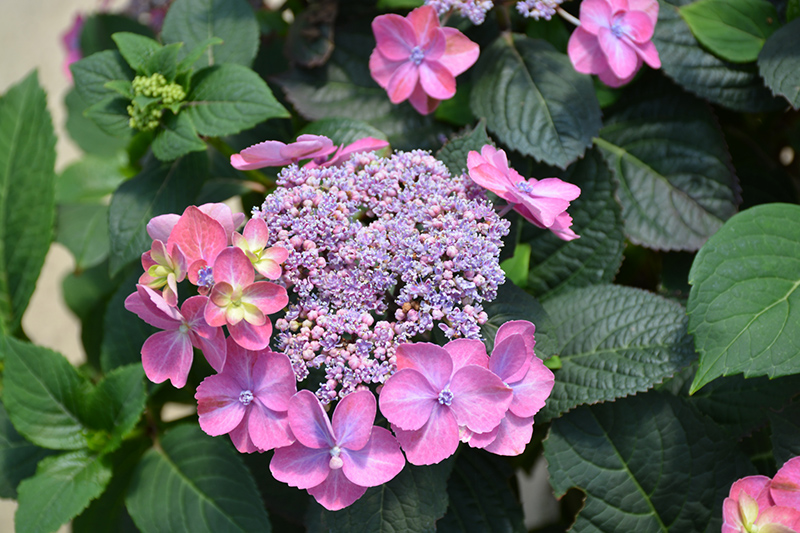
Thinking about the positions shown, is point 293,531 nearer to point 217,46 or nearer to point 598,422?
point 598,422

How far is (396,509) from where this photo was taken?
23.9 inches

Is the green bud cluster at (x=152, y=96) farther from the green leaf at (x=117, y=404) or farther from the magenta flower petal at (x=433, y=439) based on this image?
the magenta flower petal at (x=433, y=439)

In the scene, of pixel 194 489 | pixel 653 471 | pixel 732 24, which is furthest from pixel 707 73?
pixel 194 489

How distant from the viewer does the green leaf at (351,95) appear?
0.89 meters

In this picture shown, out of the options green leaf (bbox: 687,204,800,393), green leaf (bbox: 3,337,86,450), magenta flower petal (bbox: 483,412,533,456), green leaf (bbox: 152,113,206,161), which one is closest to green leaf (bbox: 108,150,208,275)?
green leaf (bbox: 152,113,206,161)

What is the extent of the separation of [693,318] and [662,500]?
0.77 feet

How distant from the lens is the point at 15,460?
81cm

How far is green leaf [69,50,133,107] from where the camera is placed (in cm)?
72

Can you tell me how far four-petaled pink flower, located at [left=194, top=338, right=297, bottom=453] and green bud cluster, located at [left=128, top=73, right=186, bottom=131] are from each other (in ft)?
1.06

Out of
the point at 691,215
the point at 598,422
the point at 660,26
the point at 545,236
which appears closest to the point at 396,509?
the point at 598,422

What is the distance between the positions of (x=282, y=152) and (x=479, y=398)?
1.00 feet

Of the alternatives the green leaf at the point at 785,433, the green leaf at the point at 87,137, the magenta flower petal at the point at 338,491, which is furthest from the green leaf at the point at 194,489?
the green leaf at the point at 87,137

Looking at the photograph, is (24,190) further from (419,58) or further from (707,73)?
(707,73)

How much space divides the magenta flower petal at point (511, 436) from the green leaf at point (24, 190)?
0.73 m
